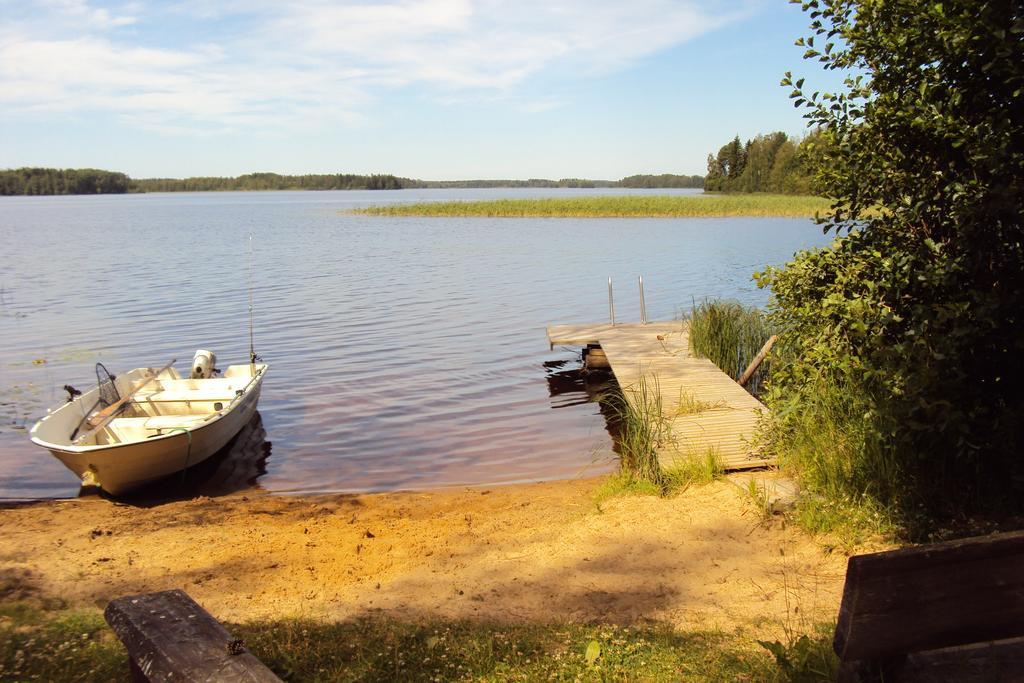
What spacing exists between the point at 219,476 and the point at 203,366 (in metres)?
3.09

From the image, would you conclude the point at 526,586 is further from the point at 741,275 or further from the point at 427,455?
the point at 741,275

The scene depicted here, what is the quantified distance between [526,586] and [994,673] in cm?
321

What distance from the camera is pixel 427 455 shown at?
10.9 meters

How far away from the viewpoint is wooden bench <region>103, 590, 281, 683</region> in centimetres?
266

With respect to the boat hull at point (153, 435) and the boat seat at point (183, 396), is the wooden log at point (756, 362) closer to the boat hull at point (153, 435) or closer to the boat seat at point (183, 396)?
the boat hull at point (153, 435)

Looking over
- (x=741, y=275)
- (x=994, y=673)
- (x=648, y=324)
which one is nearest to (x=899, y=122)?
(x=994, y=673)

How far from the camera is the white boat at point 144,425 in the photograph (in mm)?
8820

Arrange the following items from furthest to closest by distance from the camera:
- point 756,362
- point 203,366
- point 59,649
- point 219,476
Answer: point 203,366, point 756,362, point 219,476, point 59,649

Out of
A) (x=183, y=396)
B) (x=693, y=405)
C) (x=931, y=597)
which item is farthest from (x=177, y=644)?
(x=183, y=396)

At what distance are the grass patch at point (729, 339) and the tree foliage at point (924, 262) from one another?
6605 mm

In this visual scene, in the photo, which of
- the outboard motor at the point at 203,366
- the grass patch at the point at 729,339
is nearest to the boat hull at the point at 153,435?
the outboard motor at the point at 203,366

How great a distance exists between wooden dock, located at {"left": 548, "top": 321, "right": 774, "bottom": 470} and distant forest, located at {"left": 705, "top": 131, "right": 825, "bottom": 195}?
253ft

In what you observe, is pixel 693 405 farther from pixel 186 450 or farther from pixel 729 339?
pixel 186 450

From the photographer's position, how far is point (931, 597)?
7.17 ft
